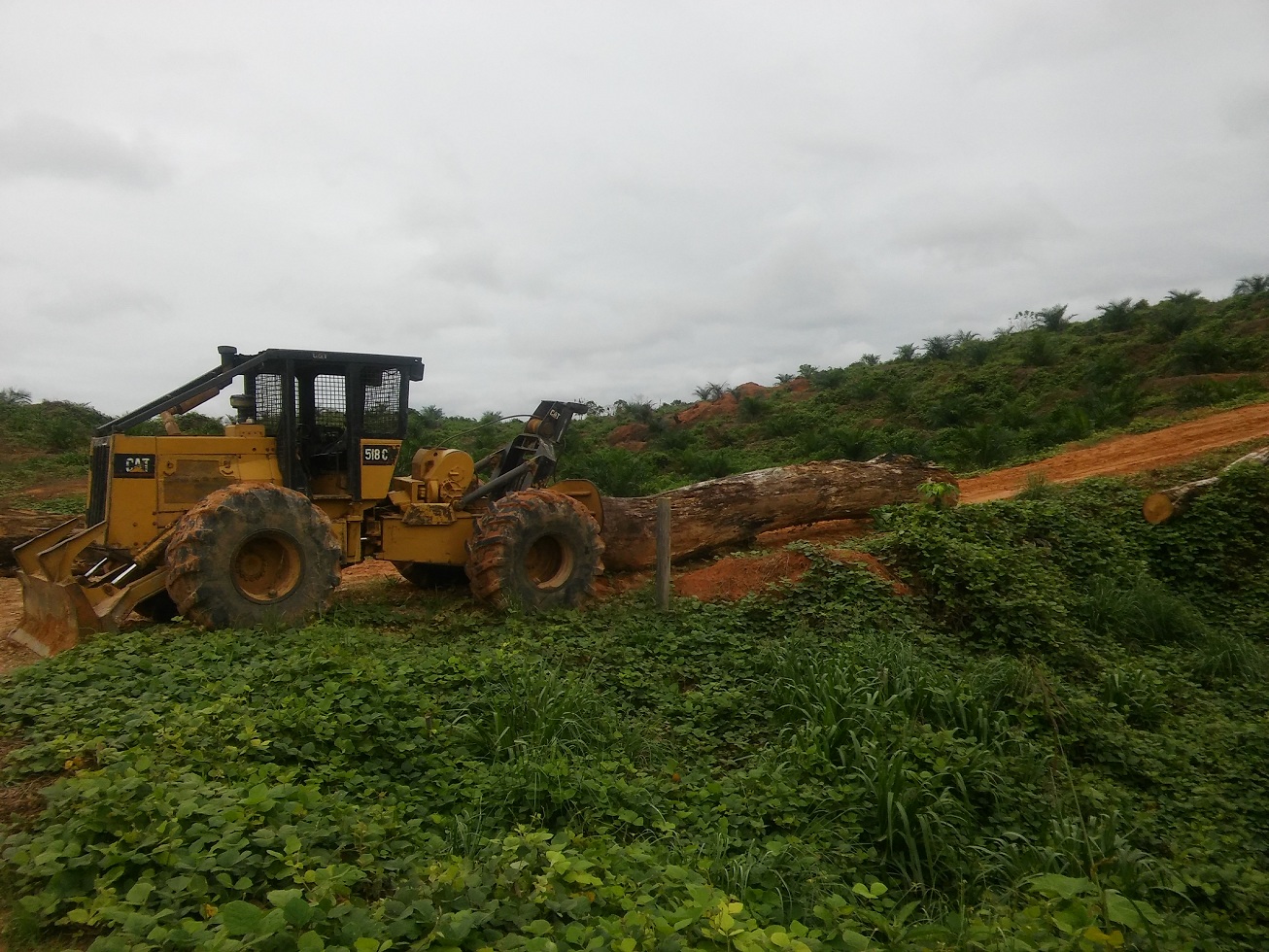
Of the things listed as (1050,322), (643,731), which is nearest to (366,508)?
(643,731)

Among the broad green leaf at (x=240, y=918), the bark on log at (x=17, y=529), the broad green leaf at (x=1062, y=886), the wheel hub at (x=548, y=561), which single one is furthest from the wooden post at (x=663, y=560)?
the bark on log at (x=17, y=529)

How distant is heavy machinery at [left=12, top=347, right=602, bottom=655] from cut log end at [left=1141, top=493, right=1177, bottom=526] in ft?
20.1

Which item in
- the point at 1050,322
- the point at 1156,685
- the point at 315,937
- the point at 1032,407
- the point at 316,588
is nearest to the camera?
the point at 315,937

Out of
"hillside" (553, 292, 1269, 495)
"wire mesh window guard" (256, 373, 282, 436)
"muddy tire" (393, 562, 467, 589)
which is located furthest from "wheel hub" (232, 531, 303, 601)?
"hillside" (553, 292, 1269, 495)

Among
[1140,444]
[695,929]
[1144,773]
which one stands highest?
[1140,444]

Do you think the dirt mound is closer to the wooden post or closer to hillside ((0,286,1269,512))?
hillside ((0,286,1269,512))

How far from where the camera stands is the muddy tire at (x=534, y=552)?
8.02 meters

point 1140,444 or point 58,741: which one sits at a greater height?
point 1140,444

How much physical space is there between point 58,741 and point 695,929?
3.16 metres

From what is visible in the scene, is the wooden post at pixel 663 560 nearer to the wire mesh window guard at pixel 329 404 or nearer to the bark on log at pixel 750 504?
the bark on log at pixel 750 504

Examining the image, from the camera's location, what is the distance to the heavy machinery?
21.7ft

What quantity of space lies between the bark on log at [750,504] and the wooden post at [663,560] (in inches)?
50.2

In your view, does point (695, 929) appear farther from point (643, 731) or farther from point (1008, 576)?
point (1008, 576)

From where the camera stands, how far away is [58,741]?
4.07 m
